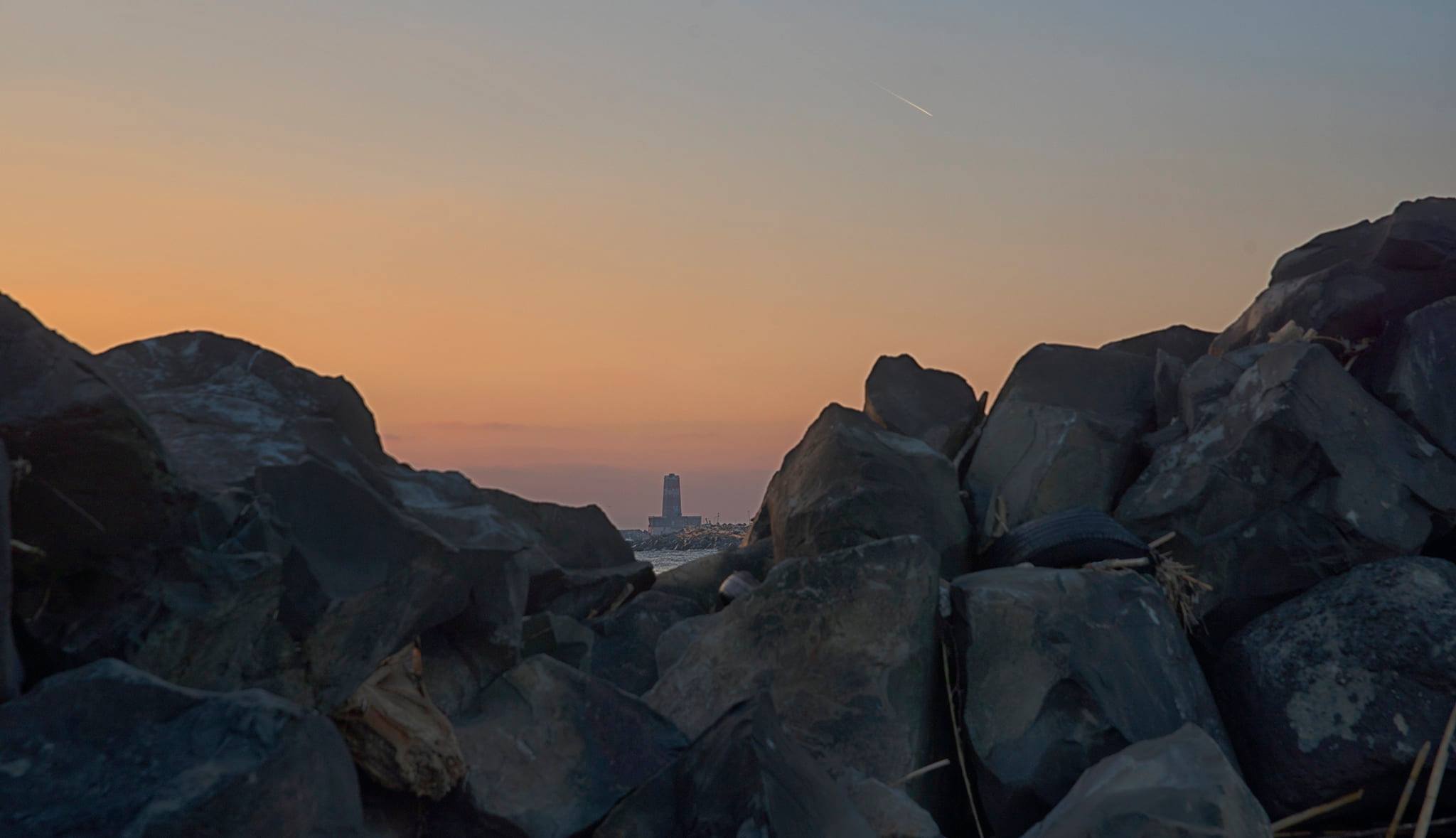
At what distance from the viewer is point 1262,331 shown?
23.6 ft

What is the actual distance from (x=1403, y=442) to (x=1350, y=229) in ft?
7.62

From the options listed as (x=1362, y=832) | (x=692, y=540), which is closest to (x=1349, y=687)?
(x=1362, y=832)

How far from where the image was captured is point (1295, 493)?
5.66 m

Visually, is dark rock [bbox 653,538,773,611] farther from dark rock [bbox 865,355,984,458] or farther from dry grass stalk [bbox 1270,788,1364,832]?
dry grass stalk [bbox 1270,788,1364,832]

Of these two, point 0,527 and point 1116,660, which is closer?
point 0,527

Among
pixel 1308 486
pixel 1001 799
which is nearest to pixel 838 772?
pixel 1001 799

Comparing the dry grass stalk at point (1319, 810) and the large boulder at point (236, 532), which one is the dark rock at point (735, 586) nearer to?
the large boulder at point (236, 532)

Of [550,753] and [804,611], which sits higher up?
[804,611]

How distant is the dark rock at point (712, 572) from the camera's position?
24.0 feet

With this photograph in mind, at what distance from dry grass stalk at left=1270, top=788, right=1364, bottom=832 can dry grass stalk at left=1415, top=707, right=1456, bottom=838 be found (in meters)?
0.22

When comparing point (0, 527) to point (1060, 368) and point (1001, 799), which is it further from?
point (1060, 368)

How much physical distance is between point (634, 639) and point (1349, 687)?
356 cm

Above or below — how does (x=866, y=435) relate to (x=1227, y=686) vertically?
above

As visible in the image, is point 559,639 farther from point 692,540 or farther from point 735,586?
point 692,540
